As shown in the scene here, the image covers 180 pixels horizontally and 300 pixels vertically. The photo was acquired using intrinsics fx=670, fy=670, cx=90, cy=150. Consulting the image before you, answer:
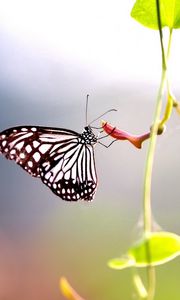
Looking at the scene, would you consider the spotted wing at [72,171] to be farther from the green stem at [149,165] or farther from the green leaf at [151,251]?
the green leaf at [151,251]

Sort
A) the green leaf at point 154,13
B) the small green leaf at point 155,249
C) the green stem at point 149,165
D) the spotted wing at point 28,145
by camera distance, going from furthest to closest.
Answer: the spotted wing at point 28,145 < the green leaf at point 154,13 < the green stem at point 149,165 < the small green leaf at point 155,249

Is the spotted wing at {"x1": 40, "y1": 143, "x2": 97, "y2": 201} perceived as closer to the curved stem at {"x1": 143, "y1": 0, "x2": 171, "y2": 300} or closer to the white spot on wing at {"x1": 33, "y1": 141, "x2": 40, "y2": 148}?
the white spot on wing at {"x1": 33, "y1": 141, "x2": 40, "y2": 148}

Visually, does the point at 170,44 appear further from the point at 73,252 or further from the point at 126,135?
the point at 73,252

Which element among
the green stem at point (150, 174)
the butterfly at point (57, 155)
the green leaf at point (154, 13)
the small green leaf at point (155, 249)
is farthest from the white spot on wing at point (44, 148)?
the small green leaf at point (155, 249)

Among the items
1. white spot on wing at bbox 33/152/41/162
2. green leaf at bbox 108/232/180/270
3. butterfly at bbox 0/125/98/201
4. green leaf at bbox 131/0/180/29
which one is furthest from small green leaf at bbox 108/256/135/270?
white spot on wing at bbox 33/152/41/162

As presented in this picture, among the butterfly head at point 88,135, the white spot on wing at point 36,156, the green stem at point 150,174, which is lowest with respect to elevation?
the green stem at point 150,174

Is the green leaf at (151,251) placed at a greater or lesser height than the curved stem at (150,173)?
lesser

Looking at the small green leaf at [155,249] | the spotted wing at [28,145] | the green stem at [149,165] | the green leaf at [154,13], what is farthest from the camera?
the spotted wing at [28,145]

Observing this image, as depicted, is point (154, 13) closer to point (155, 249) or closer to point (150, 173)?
point (150, 173)
